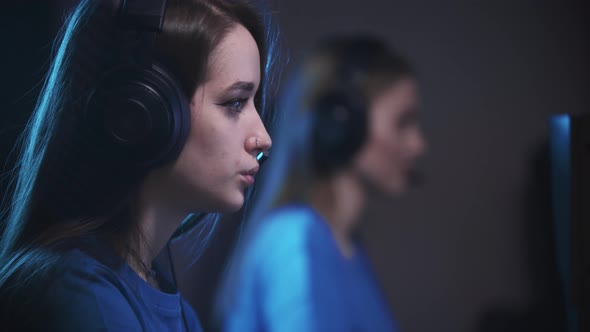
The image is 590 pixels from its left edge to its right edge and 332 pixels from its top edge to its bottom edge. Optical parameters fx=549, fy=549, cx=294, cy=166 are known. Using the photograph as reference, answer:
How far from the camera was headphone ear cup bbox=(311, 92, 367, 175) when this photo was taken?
122cm

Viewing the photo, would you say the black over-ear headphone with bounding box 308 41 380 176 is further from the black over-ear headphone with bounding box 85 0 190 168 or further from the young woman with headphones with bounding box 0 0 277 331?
the black over-ear headphone with bounding box 85 0 190 168

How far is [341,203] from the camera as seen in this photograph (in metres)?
1.40

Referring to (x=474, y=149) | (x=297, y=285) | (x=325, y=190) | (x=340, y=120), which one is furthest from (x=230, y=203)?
(x=474, y=149)

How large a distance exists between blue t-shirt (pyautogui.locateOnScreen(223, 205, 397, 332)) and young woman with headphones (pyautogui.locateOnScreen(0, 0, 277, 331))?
18.4 inches

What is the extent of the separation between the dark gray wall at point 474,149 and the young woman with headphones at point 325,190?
10.2 inches

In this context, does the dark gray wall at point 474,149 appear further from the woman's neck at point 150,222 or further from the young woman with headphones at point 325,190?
the woman's neck at point 150,222

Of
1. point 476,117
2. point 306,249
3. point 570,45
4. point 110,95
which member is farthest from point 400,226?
point 110,95

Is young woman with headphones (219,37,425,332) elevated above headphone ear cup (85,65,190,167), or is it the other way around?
headphone ear cup (85,65,190,167)

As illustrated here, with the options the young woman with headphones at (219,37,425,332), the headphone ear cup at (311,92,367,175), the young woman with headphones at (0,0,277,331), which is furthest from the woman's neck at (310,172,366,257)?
the young woman with headphones at (0,0,277,331)

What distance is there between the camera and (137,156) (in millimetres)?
539

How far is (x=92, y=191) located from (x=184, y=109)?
0.15m

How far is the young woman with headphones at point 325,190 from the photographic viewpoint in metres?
1.15

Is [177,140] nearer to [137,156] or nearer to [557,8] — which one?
[137,156]

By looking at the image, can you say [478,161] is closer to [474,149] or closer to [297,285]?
[474,149]
